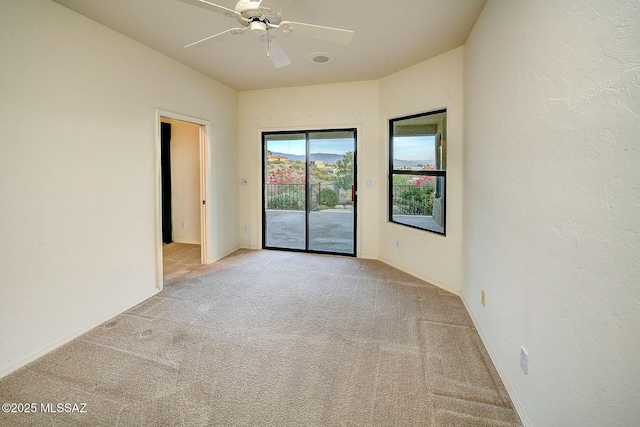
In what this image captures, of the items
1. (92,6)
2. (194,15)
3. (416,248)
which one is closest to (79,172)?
(92,6)

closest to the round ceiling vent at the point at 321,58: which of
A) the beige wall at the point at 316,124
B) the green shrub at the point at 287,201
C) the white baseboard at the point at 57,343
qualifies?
the beige wall at the point at 316,124

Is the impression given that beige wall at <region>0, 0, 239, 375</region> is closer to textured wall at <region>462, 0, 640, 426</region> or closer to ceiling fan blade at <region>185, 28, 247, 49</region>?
ceiling fan blade at <region>185, 28, 247, 49</region>

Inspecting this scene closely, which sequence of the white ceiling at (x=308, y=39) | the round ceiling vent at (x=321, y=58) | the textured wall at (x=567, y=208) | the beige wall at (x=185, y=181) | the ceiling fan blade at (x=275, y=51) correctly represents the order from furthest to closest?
the beige wall at (x=185, y=181), the round ceiling vent at (x=321, y=58), the white ceiling at (x=308, y=39), the ceiling fan blade at (x=275, y=51), the textured wall at (x=567, y=208)

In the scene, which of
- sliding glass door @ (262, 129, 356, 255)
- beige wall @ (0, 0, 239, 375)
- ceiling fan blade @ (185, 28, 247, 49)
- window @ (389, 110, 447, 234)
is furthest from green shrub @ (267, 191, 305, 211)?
ceiling fan blade @ (185, 28, 247, 49)

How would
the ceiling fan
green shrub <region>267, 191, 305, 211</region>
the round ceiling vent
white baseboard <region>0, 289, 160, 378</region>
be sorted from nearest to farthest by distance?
the ceiling fan → white baseboard <region>0, 289, 160, 378</region> → the round ceiling vent → green shrub <region>267, 191, 305, 211</region>

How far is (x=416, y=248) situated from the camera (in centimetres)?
397

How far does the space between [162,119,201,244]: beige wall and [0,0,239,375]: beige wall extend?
80.2 inches

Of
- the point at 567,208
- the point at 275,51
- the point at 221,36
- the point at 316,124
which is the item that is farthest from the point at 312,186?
the point at 567,208

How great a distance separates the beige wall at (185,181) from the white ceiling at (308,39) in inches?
67.1

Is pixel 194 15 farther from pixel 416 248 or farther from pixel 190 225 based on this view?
pixel 190 225

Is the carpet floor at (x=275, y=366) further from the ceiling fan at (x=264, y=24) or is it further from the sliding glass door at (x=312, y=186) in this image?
the ceiling fan at (x=264, y=24)

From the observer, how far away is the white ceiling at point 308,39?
8.13ft

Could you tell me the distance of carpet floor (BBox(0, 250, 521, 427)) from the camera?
1.73 m

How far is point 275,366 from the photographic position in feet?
7.07
